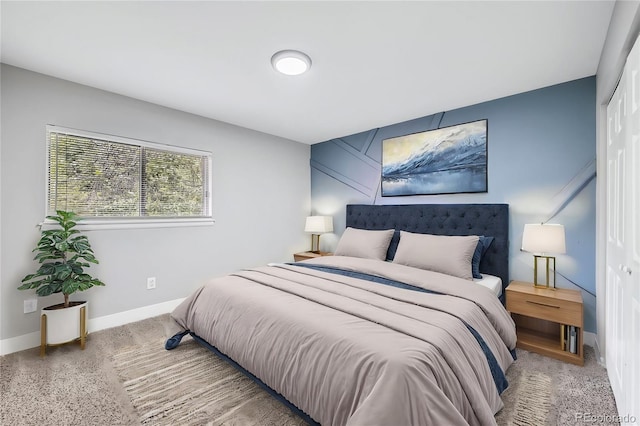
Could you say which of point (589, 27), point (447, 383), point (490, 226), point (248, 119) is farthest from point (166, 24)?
point (490, 226)

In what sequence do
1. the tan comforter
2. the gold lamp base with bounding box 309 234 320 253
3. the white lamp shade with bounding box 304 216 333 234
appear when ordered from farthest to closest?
1. the gold lamp base with bounding box 309 234 320 253
2. the white lamp shade with bounding box 304 216 333 234
3. the tan comforter

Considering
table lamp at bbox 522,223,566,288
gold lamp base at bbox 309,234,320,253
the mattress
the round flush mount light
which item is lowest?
the mattress

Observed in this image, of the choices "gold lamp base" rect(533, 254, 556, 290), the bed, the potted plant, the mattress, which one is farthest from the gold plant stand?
"gold lamp base" rect(533, 254, 556, 290)

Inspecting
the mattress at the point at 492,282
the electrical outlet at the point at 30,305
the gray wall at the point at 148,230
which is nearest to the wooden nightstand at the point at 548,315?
the mattress at the point at 492,282

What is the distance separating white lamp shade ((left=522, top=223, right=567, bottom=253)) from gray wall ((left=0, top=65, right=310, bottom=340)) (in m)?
3.15

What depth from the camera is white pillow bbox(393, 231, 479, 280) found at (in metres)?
2.56

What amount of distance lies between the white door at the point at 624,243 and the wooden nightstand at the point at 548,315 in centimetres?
20

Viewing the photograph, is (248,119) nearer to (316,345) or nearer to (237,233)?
(237,233)

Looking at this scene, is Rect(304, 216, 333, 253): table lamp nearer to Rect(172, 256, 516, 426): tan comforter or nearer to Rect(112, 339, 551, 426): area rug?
Rect(172, 256, 516, 426): tan comforter

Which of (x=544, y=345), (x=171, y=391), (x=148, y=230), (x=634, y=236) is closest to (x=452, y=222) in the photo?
(x=544, y=345)

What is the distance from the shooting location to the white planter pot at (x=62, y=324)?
7.38 feet

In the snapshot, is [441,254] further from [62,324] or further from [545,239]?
[62,324]

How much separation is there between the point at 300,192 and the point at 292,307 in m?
3.06

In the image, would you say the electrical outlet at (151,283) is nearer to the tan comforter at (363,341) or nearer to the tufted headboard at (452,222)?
the tan comforter at (363,341)
